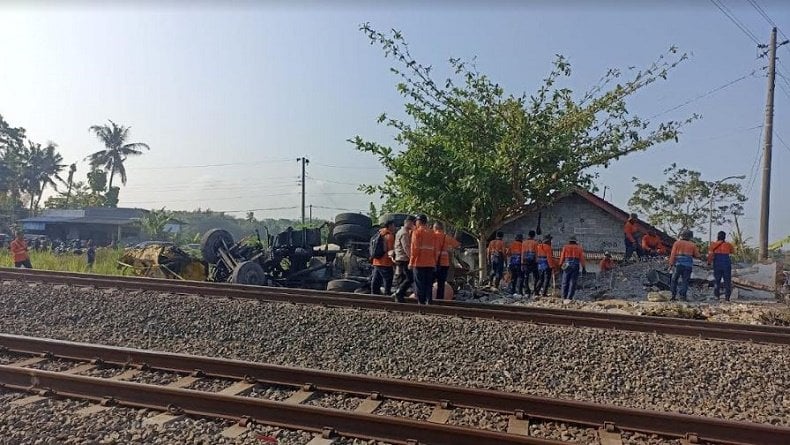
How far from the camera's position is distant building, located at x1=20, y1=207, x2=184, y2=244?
166 ft

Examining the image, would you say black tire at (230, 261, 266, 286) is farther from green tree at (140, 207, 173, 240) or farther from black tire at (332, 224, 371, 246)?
green tree at (140, 207, 173, 240)

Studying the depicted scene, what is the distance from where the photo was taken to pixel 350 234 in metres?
15.9

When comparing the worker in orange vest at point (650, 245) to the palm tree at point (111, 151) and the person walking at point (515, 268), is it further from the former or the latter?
the palm tree at point (111, 151)

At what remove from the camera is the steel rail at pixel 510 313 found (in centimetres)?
860

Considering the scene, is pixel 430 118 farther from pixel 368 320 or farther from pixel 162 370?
pixel 162 370

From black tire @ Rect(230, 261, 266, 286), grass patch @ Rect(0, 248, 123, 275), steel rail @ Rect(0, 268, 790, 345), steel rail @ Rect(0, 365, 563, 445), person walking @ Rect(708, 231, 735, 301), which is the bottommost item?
steel rail @ Rect(0, 365, 563, 445)

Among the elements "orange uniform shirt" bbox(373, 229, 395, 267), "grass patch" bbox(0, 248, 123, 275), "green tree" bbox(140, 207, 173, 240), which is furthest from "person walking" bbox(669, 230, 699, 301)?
"green tree" bbox(140, 207, 173, 240)

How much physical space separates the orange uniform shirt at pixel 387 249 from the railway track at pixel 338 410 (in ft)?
17.5

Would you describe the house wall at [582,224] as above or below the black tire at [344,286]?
above

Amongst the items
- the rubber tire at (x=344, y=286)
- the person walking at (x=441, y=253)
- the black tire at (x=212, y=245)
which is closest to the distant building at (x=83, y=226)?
the black tire at (x=212, y=245)

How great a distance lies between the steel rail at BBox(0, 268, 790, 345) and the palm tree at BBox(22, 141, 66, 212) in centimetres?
5812

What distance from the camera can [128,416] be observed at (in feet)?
17.9

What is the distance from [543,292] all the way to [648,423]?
10131 mm

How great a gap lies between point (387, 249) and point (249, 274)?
4.07 metres
